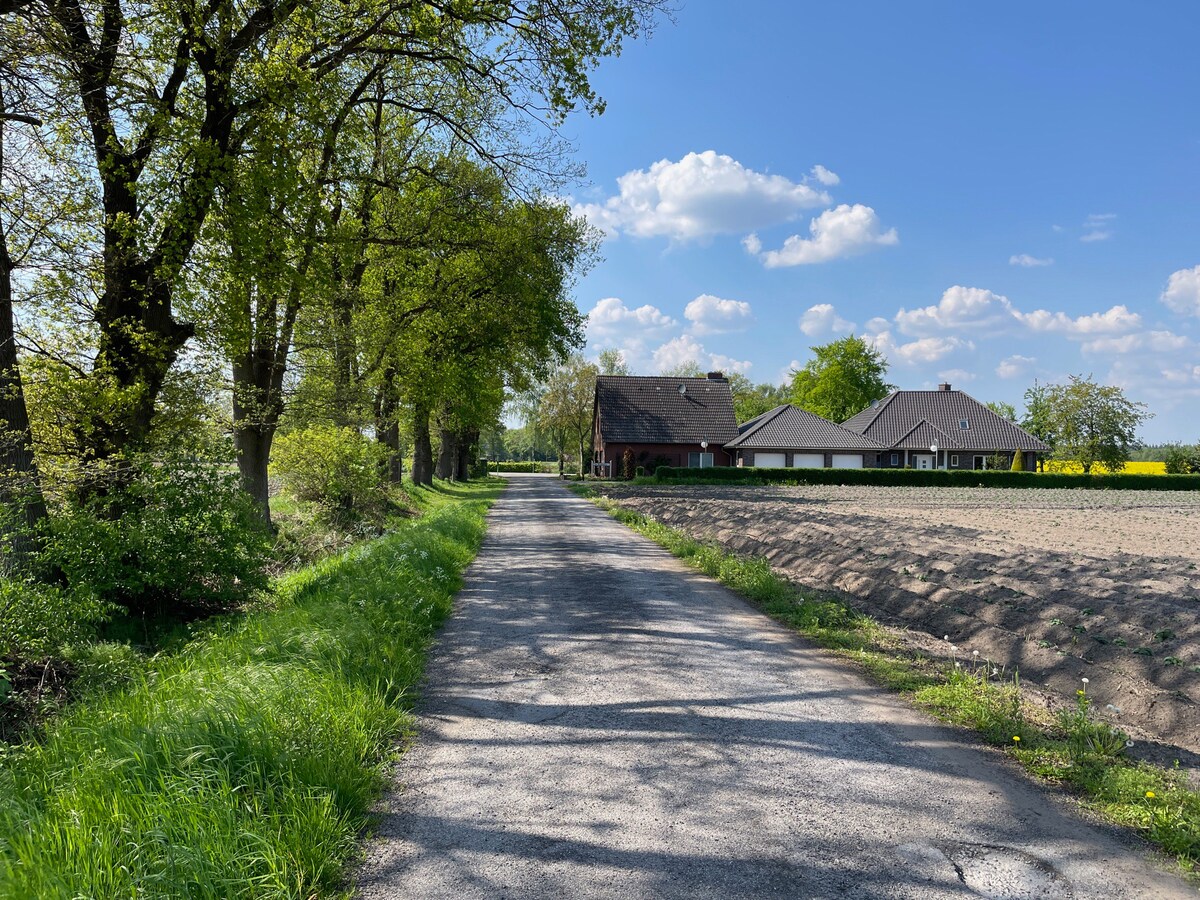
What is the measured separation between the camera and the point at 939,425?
60875 mm

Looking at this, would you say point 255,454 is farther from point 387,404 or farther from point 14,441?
point 387,404

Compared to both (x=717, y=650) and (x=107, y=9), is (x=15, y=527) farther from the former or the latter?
(x=717, y=650)

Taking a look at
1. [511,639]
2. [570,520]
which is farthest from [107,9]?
[570,520]

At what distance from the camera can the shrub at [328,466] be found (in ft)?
57.4

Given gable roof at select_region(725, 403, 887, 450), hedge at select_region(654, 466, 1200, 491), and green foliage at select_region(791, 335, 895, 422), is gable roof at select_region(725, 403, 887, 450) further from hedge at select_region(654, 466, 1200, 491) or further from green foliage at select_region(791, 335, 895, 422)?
green foliage at select_region(791, 335, 895, 422)

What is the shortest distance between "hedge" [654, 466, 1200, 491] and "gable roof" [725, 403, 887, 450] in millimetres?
7786

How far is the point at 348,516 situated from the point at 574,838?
15.7m

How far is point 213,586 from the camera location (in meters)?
9.73

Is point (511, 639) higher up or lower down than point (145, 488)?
lower down

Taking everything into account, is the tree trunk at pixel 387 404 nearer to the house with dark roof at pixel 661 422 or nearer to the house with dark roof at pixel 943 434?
the house with dark roof at pixel 661 422

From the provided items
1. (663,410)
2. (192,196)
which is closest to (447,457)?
(663,410)

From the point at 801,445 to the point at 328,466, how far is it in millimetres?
43642

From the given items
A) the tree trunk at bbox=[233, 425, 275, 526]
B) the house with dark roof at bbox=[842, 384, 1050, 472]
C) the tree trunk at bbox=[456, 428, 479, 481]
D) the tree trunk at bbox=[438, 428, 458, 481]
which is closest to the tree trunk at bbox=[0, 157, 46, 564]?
the tree trunk at bbox=[233, 425, 275, 526]

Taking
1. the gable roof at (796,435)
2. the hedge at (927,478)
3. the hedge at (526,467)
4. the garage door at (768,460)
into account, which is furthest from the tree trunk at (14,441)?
the hedge at (526,467)
